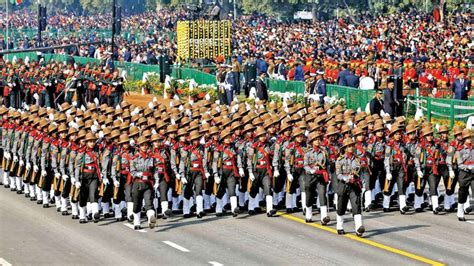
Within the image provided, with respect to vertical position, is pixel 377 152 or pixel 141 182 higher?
pixel 377 152

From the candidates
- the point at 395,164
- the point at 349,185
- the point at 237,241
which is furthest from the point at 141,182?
the point at 395,164

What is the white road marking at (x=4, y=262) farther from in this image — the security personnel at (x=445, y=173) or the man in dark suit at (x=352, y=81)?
the man in dark suit at (x=352, y=81)

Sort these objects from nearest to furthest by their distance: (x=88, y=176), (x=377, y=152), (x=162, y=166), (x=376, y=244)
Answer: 1. (x=376, y=244)
2. (x=162, y=166)
3. (x=88, y=176)
4. (x=377, y=152)

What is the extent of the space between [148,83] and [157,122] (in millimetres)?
26311

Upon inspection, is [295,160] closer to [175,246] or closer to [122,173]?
[122,173]

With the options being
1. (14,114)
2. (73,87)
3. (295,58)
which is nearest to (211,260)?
(14,114)

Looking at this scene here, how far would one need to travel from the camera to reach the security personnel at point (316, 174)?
98.0ft

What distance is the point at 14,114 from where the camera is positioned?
36.2m

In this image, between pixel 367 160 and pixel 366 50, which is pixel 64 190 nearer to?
pixel 367 160

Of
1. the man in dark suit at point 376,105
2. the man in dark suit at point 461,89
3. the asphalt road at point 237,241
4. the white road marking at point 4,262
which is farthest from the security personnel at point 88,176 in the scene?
the man in dark suit at point 461,89

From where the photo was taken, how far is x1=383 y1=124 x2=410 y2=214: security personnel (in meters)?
31.8

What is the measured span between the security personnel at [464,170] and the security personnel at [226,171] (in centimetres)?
480

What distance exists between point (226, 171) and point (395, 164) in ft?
12.3

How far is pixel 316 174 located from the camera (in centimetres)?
3005
